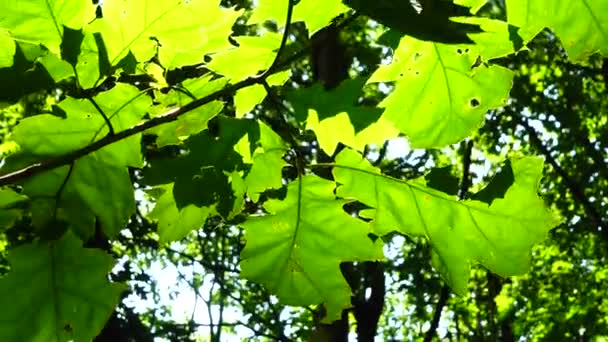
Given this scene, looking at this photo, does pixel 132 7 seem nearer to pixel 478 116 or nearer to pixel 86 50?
pixel 86 50

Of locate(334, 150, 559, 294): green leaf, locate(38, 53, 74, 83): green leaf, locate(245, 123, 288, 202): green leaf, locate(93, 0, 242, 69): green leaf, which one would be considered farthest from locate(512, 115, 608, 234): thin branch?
locate(38, 53, 74, 83): green leaf

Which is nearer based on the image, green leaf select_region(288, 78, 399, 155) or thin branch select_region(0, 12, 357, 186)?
thin branch select_region(0, 12, 357, 186)

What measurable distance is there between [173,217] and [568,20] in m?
0.71

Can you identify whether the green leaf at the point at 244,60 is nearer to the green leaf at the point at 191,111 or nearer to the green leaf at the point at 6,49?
the green leaf at the point at 191,111

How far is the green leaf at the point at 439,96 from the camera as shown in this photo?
103cm

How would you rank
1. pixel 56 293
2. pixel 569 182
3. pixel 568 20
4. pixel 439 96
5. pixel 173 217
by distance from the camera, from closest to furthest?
pixel 568 20
pixel 439 96
pixel 56 293
pixel 173 217
pixel 569 182

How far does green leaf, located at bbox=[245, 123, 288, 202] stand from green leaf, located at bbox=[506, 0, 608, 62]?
1.40 feet

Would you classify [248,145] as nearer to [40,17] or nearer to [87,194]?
[87,194]

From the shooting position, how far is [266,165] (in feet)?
3.96

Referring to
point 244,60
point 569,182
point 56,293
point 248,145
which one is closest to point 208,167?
point 248,145

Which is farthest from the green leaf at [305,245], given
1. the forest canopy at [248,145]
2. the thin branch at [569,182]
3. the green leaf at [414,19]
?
the thin branch at [569,182]

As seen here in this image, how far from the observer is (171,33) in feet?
3.32

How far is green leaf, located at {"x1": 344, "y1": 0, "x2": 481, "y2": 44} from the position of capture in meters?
0.64

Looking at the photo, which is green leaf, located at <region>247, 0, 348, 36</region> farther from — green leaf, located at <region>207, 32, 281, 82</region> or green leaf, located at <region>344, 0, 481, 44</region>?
green leaf, located at <region>344, 0, 481, 44</region>
